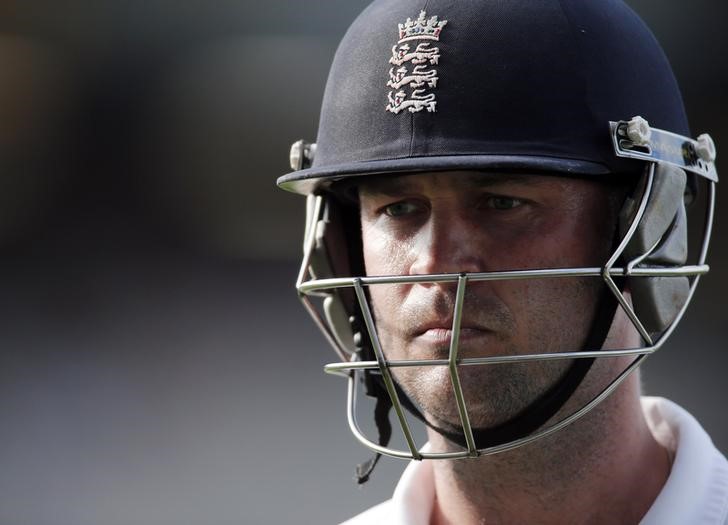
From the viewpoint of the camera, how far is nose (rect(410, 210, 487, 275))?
178 centimetres

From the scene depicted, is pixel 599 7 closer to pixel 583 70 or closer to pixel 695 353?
pixel 583 70

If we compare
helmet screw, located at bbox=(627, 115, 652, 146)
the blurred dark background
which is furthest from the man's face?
the blurred dark background

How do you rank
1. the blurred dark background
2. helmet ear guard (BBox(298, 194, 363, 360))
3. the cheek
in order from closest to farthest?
the cheek < helmet ear guard (BBox(298, 194, 363, 360)) < the blurred dark background

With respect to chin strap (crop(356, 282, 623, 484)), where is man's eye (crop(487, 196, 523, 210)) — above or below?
above

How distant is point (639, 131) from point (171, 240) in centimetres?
428

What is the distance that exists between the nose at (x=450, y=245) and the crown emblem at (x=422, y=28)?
302mm

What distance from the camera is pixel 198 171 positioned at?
5852 mm

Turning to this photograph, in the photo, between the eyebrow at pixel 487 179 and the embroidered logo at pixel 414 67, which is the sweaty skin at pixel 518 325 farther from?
the embroidered logo at pixel 414 67

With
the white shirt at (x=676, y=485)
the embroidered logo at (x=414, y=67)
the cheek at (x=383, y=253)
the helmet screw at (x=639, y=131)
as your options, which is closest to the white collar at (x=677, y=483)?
the white shirt at (x=676, y=485)

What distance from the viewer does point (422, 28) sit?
1895 mm

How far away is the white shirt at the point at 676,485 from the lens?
1.78m

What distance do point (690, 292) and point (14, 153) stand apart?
15.3 feet

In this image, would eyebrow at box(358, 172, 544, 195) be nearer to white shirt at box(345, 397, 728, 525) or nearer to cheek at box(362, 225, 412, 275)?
cheek at box(362, 225, 412, 275)

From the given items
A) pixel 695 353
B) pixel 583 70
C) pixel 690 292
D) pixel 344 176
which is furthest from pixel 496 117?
pixel 695 353
